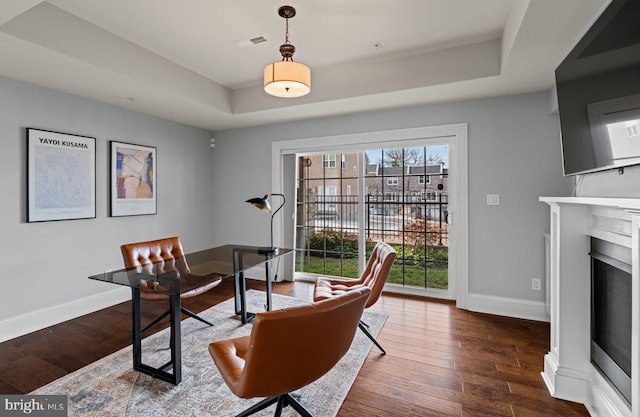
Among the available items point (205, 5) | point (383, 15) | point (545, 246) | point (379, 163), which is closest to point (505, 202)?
point (545, 246)

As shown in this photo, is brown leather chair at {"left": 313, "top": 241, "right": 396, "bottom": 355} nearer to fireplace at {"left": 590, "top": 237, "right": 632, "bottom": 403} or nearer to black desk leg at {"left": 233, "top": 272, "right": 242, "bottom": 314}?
black desk leg at {"left": 233, "top": 272, "right": 242, "bottom": 314}

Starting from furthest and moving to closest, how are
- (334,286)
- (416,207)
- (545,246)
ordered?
(416,207) < (545,246) < (334,286)

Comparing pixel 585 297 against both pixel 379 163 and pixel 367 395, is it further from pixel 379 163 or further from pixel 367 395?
pixel 379 163

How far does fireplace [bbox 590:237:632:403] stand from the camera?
1537 millimetres

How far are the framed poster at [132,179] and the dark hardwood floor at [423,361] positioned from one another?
3.92 ft

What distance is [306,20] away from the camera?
2.45 metres

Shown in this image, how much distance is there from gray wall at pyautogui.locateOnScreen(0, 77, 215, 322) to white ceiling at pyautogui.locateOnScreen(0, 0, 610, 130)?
0.23 m

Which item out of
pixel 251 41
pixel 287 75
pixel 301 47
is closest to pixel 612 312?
pixel 287 75

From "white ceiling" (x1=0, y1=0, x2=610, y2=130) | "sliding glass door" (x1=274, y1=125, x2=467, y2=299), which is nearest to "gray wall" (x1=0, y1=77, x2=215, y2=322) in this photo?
"white ceiling" (x1=0, y1=0, x2=610, y2=130)

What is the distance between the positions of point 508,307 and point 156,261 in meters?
3.53

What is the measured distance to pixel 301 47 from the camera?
9.57 feet

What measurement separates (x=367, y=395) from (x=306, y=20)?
8.97 ft

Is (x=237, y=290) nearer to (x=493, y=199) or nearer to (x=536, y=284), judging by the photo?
(x=493, y=199)

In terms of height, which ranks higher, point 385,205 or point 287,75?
point 287,75
